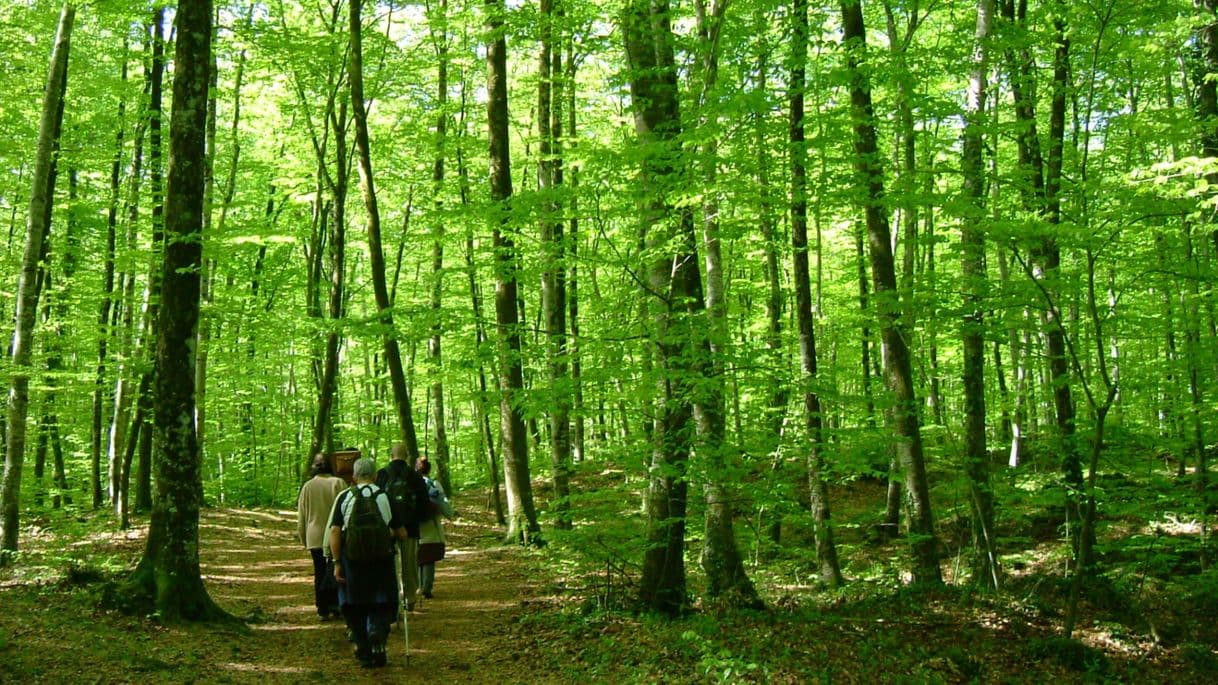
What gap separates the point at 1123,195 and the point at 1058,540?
948 centimetres

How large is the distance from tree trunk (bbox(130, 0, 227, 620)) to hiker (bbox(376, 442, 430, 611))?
Result: 1751mm

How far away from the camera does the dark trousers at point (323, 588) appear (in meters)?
8.15

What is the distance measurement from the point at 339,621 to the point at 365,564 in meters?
2.20

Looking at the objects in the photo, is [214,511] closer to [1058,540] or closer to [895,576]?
[895,576]

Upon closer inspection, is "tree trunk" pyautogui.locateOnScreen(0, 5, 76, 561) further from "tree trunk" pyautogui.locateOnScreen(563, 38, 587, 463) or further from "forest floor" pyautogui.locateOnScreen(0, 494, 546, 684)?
"tree trunk" pyautogui.locateOnScreen(563, 38, 587, 463)

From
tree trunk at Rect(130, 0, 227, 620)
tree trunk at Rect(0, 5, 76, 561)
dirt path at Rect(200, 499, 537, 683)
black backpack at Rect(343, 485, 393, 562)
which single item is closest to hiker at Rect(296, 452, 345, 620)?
dirt path at Rect(200, 499, 537, 683)

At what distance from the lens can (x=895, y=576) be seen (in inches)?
485

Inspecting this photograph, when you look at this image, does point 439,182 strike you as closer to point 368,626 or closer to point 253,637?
point 253,637

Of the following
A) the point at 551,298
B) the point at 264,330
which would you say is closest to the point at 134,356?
the point at 264,330

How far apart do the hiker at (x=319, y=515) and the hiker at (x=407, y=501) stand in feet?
1.74

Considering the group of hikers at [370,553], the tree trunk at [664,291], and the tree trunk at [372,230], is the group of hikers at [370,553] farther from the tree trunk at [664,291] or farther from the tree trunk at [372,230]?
the tree trunk at [372,230]

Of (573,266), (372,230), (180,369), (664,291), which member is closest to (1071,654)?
(664,291)

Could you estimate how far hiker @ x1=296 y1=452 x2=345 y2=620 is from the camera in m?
8.13

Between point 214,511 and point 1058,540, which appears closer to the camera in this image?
point 1058,540
